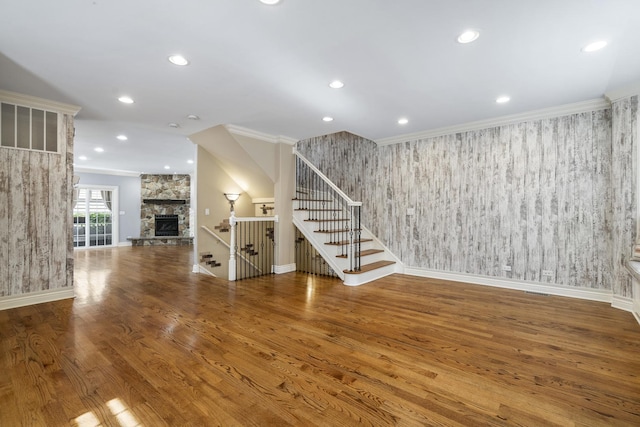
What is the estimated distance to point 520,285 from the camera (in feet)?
13.7

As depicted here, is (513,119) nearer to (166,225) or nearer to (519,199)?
(519,199)

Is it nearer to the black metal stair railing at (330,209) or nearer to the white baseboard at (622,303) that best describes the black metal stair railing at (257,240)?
the black metal stair railing at (330,209)

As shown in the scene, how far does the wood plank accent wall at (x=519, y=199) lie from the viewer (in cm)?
346

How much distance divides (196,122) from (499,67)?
4.02m

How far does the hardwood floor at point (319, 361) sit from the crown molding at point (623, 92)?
2.47 m

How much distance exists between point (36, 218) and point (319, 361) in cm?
393

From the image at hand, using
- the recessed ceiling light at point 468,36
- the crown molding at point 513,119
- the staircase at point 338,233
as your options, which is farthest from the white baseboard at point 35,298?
the crown molding at point 513,119

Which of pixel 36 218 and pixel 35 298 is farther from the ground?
pixel 36 218

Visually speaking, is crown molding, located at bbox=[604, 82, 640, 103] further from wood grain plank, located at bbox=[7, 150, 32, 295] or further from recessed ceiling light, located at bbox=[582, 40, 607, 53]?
wood grain plank, located at bbox=[7, 150, 32, 295]

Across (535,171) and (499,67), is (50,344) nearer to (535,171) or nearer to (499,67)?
(499,67)

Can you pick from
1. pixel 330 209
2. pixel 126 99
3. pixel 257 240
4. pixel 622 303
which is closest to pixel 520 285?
pixel 622 303

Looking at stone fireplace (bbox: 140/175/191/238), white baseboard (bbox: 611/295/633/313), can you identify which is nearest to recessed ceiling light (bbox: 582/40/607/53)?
white baseboard (bbox: 611/295/633/313)

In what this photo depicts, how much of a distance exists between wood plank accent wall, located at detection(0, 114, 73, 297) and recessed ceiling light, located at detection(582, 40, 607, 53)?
5791 millimetres

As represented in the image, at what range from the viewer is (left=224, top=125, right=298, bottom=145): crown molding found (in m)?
4.71
